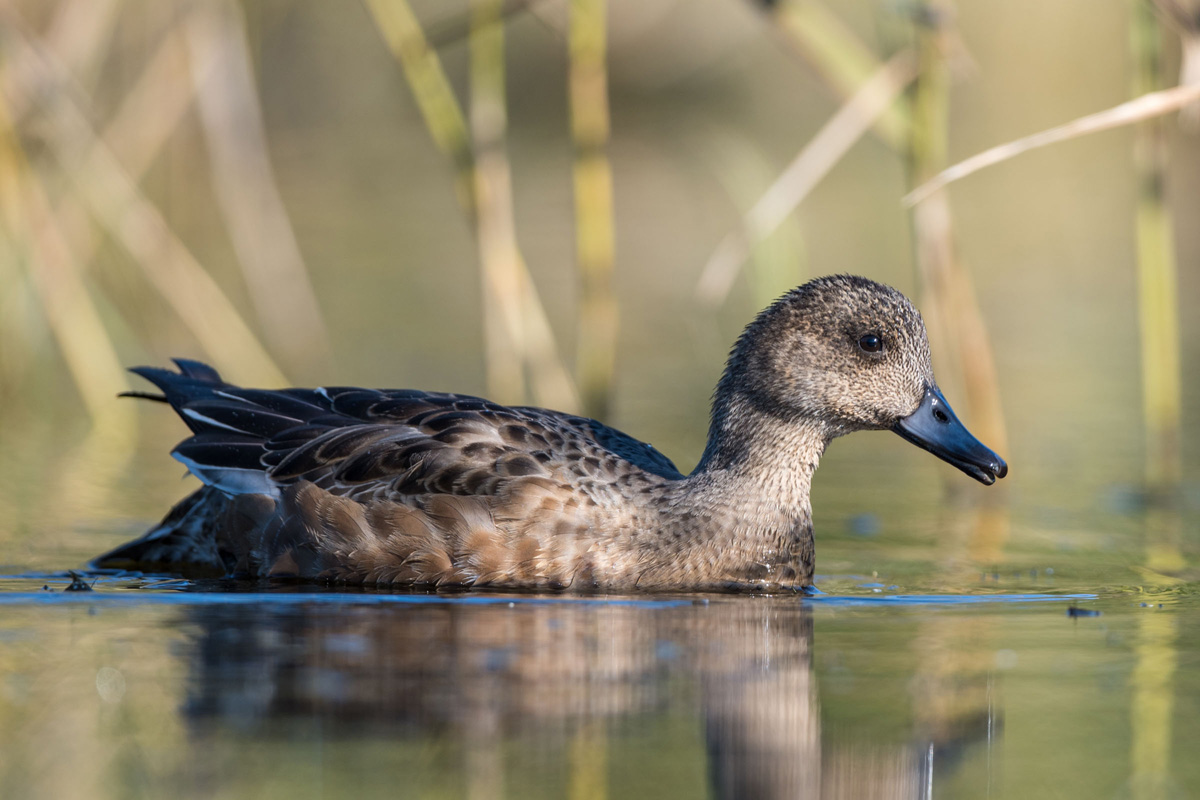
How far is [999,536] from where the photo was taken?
289 inches

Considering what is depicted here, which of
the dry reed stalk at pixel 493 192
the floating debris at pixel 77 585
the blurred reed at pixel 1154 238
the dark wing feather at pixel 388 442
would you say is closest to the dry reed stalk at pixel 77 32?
the dry reed stalk at pixel 493 192

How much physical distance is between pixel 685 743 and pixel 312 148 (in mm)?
21571

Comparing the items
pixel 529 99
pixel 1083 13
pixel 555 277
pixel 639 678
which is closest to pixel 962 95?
pixel 1083 13

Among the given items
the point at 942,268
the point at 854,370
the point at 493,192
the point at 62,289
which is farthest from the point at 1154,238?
the point at 62,289

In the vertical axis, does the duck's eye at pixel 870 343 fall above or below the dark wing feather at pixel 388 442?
above

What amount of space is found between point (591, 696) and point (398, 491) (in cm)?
212

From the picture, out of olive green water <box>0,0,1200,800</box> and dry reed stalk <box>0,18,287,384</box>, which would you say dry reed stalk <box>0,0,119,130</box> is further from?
olive green water <box>0,0,1200,800</box>

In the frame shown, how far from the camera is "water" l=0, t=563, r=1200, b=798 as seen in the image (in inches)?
151

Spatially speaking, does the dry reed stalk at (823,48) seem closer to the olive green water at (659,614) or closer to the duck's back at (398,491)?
the olive green water at (659,614)

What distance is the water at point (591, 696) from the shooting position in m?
3.85

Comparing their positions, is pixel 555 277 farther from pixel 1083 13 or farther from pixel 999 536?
pixel 1083 13

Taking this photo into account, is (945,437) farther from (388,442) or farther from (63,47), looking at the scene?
(63,47)

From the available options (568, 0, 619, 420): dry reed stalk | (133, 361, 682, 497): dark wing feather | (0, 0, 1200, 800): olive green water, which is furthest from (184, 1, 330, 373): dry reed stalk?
(133, 361, 682, 497): dark wing feather

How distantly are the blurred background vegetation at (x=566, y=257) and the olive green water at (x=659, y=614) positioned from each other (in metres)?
0.07
